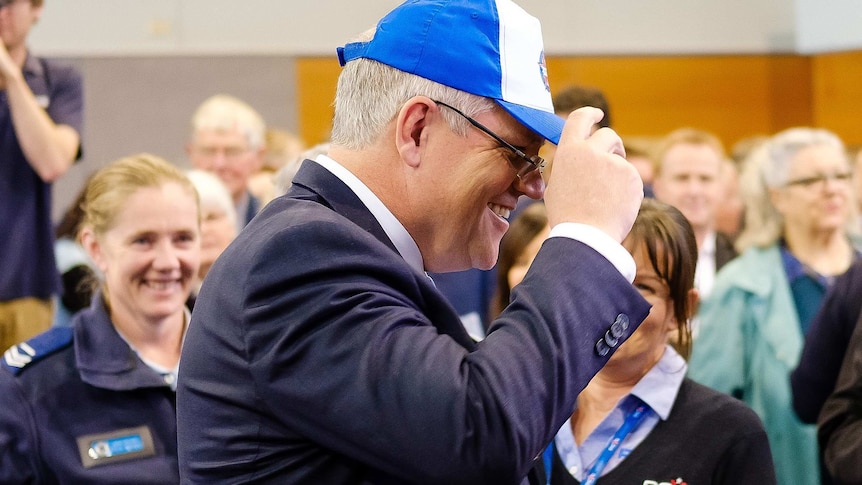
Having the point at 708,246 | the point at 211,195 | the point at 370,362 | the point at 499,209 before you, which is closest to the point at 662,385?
the point at 499,209

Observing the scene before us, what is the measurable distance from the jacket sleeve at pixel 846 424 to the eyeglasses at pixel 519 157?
1.39 meters

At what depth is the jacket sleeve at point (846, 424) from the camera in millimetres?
2350

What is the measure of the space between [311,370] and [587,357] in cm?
27

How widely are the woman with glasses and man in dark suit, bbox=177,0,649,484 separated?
7.76 ft

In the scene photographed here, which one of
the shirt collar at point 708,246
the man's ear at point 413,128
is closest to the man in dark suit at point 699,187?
the shirt collar at point 708,246

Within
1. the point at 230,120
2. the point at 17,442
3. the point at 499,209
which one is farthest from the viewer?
the point at 230,120

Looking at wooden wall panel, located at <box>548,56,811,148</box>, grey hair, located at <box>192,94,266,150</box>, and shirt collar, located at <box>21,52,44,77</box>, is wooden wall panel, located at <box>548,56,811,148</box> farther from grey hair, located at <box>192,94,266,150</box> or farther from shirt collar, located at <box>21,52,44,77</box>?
shirt collar, located at <box>21,52,44,77</box>

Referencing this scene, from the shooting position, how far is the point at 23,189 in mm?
3283

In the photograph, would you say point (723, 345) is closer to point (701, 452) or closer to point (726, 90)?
point (701, 452)

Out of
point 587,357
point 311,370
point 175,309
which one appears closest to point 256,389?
point 311,370

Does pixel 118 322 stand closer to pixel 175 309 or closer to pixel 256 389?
pixel 175 309

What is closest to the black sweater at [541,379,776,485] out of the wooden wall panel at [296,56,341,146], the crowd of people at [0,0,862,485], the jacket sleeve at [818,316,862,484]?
the crowd of people at [0,0,862,485]

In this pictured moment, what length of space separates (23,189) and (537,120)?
2.43 meters

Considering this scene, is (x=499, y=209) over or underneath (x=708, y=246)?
over
